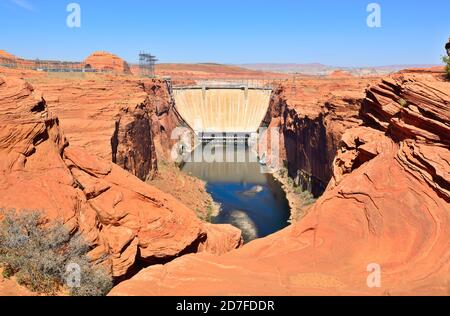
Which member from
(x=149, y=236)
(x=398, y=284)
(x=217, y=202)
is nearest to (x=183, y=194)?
(x=217, y=202)

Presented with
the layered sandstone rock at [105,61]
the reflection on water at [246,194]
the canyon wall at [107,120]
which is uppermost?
the layered sandstone rock at [105,61]

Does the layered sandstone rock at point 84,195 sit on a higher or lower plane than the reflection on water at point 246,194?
higher

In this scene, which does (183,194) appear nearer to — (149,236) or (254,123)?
(149,236)

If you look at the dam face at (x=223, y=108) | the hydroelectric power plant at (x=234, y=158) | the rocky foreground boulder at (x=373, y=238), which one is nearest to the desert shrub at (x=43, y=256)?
the rocky foreground boulder at (x=373, y=238)

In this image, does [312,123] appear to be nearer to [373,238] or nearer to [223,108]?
[373,238]

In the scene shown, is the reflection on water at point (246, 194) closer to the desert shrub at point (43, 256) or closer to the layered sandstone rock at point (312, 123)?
the layered sandstone rock at point (312, 123)
